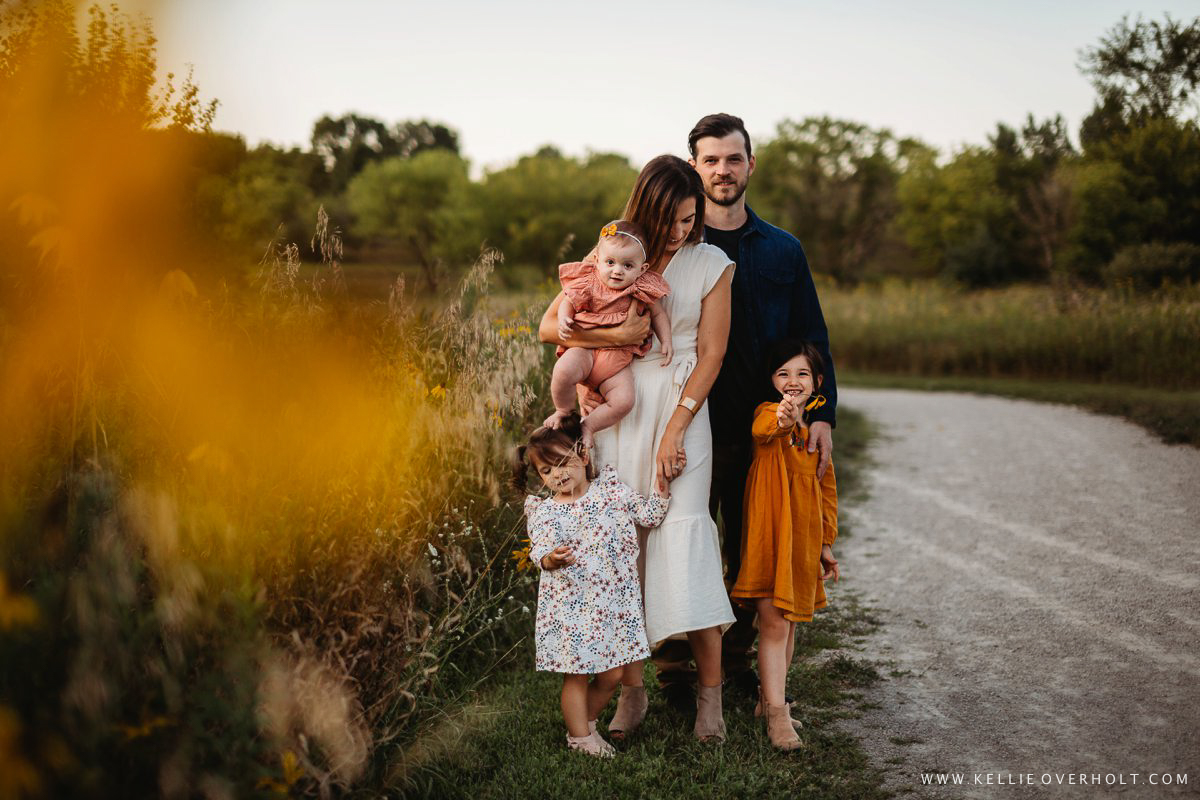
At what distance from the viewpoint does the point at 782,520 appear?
391cm

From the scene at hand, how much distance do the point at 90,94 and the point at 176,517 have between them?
3083 mm

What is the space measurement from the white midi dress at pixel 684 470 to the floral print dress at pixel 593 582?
0.27 feet

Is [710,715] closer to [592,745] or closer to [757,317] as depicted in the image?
[592,745]

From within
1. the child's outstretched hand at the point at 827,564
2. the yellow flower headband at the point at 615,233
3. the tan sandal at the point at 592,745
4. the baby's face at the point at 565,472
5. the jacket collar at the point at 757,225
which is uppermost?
the jacket collar at the point at 757,225

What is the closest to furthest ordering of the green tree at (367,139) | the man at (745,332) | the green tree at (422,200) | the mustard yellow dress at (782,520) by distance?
the mustard yellow dress at (782,520)
the man at (745,332)
the green tree at (422,200)
the green tree at (367,139)

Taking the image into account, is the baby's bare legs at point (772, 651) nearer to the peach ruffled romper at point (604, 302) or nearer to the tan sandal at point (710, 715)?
the tan sandal at point (710, 715)

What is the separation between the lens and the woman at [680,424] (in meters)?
3.69

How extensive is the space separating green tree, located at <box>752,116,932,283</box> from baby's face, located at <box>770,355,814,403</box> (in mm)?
58834

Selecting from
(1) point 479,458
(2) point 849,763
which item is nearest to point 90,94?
(1) point 479,458

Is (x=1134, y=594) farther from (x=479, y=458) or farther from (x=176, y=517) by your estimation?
(x=176, y=517)

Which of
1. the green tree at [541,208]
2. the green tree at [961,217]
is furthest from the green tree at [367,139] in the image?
the green tree at [961,217]

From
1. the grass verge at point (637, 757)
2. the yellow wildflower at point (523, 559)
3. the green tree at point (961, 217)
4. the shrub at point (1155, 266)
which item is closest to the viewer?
the grass verge at point (637, 757)

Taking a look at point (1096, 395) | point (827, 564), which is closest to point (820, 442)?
point (827, 564)

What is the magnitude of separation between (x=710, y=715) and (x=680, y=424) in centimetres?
123
